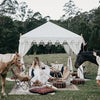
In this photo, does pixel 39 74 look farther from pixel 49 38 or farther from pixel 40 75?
pixel 49 38

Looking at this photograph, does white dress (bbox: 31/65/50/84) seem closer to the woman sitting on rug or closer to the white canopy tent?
the woman sitting on rug

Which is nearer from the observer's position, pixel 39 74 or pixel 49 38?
pixel 39 74

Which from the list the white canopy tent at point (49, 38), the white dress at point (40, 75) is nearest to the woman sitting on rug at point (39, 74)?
the white dress at point (40, 75)

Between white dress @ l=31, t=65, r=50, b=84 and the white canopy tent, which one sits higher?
the white canopy tent

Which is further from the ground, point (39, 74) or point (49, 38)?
point (49, 38)

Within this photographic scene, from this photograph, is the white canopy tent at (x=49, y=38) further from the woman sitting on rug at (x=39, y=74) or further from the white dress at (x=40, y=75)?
the white dress at (x=40, y=75)

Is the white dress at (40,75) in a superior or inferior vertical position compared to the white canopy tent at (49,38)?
inferior

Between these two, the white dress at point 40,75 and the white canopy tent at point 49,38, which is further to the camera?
the white canopy tent at point 49,38

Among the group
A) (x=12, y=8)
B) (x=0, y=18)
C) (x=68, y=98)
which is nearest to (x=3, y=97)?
(x=68, y=98)

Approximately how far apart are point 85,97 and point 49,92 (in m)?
1.44

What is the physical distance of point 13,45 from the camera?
28.1 metres

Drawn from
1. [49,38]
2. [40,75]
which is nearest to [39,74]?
[40,75]

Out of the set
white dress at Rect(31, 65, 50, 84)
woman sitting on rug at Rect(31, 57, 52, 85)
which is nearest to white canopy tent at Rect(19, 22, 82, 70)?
woman sitting on rug at Rect(31, 57, 52, 85)

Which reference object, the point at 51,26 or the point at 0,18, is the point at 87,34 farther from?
the point at 51,26
